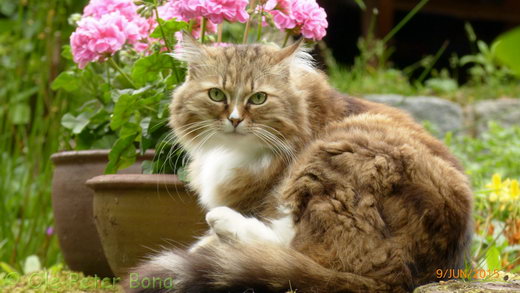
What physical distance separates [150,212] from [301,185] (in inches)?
29.2

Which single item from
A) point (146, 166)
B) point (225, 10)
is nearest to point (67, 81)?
point (146, 166)

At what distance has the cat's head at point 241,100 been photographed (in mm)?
2102

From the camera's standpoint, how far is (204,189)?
227 cm

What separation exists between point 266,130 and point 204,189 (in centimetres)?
36

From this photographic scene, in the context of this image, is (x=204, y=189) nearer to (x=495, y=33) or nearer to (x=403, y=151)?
(x=403, y=151)

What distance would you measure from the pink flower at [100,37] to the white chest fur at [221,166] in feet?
2.06

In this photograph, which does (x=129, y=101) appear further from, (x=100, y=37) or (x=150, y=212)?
(x=150, y=212)

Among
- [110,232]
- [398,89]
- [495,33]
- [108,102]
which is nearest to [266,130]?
[110,232]

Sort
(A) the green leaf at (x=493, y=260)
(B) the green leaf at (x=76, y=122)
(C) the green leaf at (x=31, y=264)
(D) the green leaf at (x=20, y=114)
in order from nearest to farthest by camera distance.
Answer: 1. (A) the green leaf at (x=493, y=260)
2. (B) the green leaf at (x=76, y=122)
3. (C) the green leaf at (x=31, y=264)
4. (D) the green leaf at (x=20, y=114)

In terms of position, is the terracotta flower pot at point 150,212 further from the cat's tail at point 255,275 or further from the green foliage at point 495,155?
the green foliage at point 495,155

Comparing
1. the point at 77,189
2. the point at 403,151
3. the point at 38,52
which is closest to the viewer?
the point at 403,151

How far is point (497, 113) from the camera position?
224 inches

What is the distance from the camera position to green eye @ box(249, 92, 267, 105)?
2129mm

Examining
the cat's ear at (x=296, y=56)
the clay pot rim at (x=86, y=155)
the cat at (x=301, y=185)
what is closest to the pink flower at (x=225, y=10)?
the cat at (x=301, y=185)
